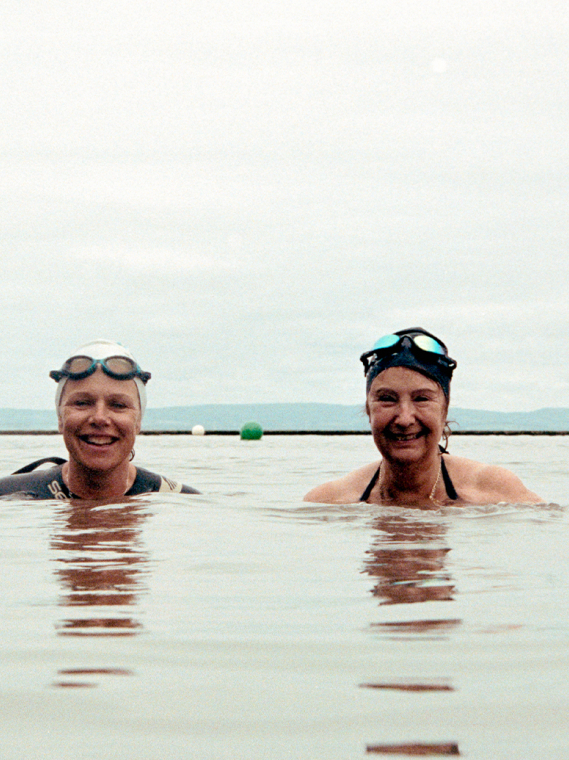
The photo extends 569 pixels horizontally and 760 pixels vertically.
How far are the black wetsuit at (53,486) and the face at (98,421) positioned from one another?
17.0 inches

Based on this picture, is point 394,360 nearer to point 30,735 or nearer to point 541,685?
point 541,685

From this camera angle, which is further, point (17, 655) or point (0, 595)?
point (0, 595)

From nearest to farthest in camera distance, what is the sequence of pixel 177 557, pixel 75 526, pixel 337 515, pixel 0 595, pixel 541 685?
pixel 541 685 < pixel 0 595 < pixel 177 557 < pixel 75 526 < pixel 337 515

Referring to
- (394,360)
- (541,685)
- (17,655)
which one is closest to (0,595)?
(17,655)

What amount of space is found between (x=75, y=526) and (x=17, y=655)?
3.10 meters

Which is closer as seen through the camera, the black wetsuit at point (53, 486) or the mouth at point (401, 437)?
the mouth at point (401, 437)

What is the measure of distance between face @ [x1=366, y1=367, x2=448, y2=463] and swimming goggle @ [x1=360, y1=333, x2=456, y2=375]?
0.56 ft

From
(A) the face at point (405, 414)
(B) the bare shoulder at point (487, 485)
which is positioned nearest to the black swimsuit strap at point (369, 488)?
(A) the face at point (405, 414)

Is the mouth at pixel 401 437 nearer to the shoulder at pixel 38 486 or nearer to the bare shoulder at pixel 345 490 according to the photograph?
the bare shoulder at pixel 345 490

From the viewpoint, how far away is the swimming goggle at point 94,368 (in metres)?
6.41

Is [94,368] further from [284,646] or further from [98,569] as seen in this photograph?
[284,646]

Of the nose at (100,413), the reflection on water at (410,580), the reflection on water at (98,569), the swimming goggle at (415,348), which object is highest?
the swimming goggle at (415,348)

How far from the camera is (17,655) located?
2424 millimetres

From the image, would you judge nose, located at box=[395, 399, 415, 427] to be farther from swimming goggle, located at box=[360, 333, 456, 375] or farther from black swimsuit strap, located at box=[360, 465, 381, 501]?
black swimsuit strap, located at box=[360, 465, 381, 501]
